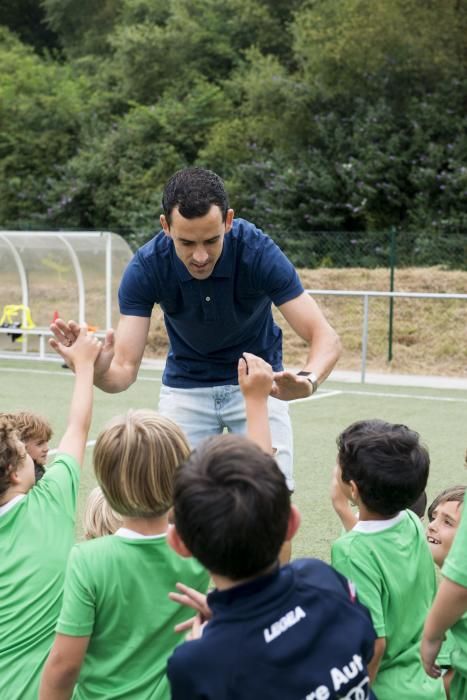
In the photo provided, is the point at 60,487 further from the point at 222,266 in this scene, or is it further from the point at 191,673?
the point at 222,266

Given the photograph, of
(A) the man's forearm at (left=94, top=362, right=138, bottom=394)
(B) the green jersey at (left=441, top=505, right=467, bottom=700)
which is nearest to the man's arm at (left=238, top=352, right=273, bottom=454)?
(B) the green jersey at (left=441, top=505, right=467, bottom=700)

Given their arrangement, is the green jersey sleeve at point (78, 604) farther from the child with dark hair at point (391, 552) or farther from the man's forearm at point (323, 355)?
the man's forearm at point (323, 355)

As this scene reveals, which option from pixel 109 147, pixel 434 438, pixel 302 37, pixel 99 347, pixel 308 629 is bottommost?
pixel 434 438

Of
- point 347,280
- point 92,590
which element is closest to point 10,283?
point 347,280

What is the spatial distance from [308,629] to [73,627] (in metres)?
0.87

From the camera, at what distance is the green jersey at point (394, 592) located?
3.08 meters

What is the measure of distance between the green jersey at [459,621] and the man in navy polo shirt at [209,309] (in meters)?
1.43

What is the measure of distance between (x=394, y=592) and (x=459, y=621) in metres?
0.23

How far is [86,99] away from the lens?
34.1m

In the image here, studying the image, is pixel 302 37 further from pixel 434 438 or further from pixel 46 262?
pixel 434 438

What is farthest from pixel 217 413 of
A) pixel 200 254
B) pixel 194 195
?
pixel 194 195

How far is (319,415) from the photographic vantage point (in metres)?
11.3

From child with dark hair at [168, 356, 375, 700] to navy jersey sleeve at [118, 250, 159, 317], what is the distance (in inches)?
106

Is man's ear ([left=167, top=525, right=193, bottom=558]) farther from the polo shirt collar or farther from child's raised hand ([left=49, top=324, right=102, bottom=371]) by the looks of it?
the polo shirt collar
